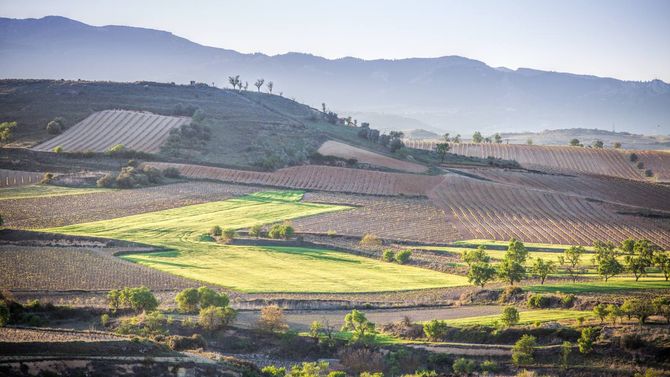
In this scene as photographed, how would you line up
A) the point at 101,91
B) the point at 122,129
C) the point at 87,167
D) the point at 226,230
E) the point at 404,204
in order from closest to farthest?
1. the point at 226,230
2. the point at 404,204
3. the point at 87,167
4. the point at 122,129
5. the point at 101,91

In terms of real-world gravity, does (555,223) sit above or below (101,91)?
below

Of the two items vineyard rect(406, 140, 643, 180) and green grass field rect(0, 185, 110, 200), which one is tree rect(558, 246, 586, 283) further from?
vineyard rect(406, 140, 643, 180)

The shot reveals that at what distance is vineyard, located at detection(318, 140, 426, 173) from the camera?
110 m

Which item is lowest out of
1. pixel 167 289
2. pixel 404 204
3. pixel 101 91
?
pixel 167 289

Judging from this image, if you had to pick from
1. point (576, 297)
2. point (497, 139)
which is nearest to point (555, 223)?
point (576, 297)

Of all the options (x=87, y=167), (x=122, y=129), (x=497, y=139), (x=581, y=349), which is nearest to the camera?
(x=581, y=349)

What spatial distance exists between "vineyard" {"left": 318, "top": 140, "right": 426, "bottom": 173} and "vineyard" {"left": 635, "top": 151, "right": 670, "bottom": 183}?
4479cm

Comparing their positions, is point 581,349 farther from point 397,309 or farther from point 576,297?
point 397,309

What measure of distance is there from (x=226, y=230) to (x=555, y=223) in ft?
115

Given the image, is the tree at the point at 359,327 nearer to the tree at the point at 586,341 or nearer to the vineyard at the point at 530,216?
the tree at the point at 586,341

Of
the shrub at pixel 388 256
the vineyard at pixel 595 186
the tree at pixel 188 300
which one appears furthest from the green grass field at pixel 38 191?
the vineyard at pixel 595 186

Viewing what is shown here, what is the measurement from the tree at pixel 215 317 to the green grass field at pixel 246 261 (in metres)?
8.47

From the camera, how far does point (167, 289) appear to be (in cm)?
5162

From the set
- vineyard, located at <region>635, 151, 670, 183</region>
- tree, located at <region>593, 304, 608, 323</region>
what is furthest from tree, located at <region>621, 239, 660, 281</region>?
vineyard, located at <region>635, 151, 670, 183</region>
